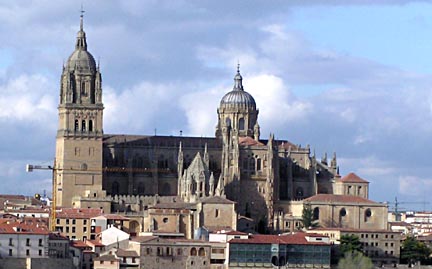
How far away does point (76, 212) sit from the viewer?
12962 centimetres

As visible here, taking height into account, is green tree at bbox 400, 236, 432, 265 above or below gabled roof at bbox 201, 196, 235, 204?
below

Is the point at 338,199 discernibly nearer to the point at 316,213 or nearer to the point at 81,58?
the point at 316,213

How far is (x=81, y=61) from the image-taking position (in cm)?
13725

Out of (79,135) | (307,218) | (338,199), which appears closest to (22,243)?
(79,135)

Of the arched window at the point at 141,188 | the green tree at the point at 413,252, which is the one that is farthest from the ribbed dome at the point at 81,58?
the green tree at the point at 413,252

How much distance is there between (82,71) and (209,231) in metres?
19.9

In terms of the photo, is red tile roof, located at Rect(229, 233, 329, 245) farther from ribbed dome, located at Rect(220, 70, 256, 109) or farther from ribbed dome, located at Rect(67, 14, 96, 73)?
ribbed dome, located at Rect(220, 70, 256, 109)

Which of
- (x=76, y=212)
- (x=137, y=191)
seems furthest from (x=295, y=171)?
(x=76, y=212)

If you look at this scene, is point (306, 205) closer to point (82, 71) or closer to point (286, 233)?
point (286, 233)

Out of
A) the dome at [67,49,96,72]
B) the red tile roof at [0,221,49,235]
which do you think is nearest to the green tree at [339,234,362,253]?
the red tile roof at [0,221,49,235]

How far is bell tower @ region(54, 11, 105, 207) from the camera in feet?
447

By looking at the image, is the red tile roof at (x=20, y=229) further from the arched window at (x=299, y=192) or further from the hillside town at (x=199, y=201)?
the arched window at (x=299, y=192)

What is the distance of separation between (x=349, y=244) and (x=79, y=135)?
25.6 metres

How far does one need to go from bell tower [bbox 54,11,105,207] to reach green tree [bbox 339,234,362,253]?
2174cm
